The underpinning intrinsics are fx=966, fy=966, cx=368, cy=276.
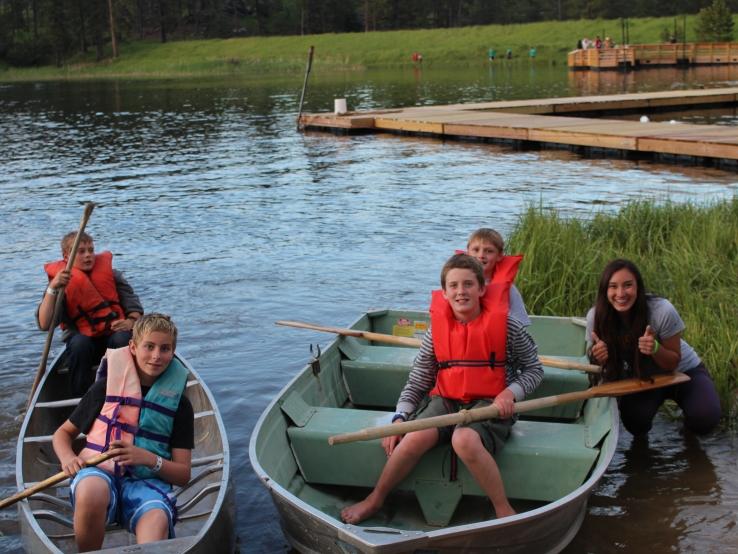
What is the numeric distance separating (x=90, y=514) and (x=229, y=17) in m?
95.9

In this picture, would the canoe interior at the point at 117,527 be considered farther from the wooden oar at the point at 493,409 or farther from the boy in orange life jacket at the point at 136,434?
the wooden oar at the point at 493,409

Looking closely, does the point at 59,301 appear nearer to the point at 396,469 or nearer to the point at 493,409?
the point at 396,469

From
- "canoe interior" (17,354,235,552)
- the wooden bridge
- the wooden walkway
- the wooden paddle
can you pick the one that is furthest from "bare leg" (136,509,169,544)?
the wooden bridge

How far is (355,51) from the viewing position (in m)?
66.1

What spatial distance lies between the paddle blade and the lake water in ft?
1.90

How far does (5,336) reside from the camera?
869 centimetres

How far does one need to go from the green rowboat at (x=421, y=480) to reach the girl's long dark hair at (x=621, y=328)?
0.22 meters

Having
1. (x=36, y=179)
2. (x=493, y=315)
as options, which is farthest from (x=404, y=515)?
(x=36, y=179)

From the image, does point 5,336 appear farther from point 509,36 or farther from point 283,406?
point 509,36

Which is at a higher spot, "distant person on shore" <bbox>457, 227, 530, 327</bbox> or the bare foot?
"distant person on shore" <bbox>457, 227, 530, 327</bbox>

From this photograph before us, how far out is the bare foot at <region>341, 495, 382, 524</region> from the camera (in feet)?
14.9

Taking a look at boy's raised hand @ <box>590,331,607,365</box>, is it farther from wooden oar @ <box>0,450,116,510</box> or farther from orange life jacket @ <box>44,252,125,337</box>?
orange life jacket @ <box>44,252,125,337</box>

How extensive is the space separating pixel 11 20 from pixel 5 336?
8506 cm

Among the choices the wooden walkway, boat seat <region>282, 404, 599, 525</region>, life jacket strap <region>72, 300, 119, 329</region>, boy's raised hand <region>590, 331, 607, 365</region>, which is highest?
the wooden walkway
